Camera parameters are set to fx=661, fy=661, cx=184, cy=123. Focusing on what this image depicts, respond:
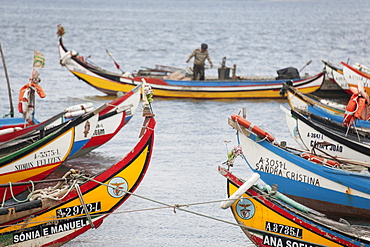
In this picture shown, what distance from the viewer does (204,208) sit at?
11031 millimetres

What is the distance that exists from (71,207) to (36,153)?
2.92 metres

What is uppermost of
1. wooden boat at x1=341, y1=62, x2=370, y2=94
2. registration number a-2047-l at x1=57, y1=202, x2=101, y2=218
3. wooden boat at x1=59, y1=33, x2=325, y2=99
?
wooden boat at x1=341, y1=62, x2=370, y2=94

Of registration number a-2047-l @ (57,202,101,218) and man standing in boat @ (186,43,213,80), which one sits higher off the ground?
man standing in boat @ (186,43,213,80)

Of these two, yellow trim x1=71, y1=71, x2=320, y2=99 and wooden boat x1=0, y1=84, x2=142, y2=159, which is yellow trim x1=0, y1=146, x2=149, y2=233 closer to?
wooden boat x1=0, y1=84, x2=142, y2=159

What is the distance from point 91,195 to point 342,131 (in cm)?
597

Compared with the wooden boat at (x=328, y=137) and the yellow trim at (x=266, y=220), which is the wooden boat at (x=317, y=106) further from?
the yellow trim at (x=266, y=220)

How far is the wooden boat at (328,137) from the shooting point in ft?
36.8

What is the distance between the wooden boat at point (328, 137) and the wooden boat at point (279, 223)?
276cm

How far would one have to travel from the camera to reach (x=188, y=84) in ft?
65.4

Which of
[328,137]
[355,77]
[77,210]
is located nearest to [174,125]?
[355,77]

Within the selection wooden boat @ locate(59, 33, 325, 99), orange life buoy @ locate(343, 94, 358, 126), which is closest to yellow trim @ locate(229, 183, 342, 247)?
orange life buoy @ locate(343, 94, 358, 126)

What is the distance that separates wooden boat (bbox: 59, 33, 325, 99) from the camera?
1988 cm

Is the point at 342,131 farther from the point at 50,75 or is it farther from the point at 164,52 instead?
the point at 164,52

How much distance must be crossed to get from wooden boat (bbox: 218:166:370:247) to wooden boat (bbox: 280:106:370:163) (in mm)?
2763
